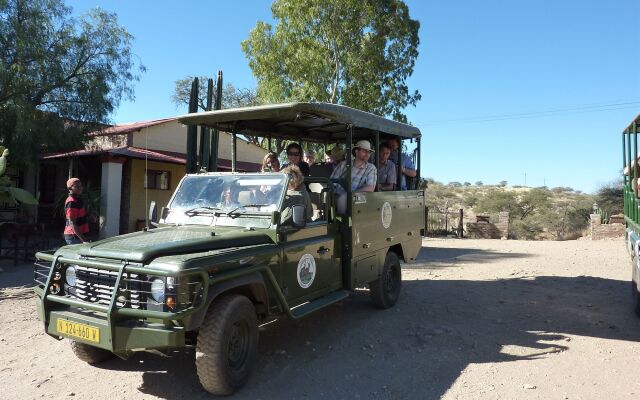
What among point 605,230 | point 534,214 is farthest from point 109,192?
point 534,214

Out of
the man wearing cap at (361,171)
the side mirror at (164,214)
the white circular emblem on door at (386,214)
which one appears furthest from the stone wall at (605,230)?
the side mirror at (164,214)

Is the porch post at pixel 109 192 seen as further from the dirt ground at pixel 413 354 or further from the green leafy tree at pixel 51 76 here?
the dirt ground at pixel 413 354

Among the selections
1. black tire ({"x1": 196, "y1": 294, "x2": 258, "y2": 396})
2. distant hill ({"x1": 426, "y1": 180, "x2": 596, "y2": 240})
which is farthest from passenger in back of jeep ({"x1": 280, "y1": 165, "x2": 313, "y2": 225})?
distant hill ({"x1": 426, "y1": 180, "x2": 596, "y2": 240})

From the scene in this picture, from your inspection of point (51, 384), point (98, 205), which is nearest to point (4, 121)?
point (98, 205)

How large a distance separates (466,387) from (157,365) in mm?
2814

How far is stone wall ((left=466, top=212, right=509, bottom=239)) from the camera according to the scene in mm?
19436

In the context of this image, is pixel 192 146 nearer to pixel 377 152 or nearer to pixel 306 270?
pixel 377 152

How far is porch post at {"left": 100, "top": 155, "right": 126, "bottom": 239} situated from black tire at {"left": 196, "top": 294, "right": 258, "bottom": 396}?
11666mm

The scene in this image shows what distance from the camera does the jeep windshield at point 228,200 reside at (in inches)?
185

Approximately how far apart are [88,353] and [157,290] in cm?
147

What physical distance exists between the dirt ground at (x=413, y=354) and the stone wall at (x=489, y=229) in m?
11.5

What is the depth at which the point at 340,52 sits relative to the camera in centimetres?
1611

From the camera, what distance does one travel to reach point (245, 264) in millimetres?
3984

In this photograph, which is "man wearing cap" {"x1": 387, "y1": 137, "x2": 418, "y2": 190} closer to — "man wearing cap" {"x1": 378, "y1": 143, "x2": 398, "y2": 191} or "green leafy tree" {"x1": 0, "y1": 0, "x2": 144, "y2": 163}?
"man wearing cap" {"x1": 378, "y1": 143, "x2": 398, "y2": 191}
